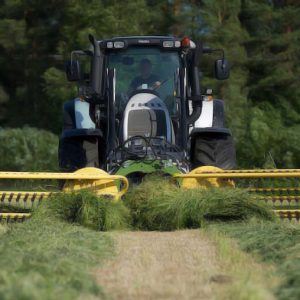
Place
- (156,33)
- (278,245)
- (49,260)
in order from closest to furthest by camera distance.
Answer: (49,260) < (278,245) < (156,33)

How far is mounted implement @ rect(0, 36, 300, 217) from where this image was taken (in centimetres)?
995

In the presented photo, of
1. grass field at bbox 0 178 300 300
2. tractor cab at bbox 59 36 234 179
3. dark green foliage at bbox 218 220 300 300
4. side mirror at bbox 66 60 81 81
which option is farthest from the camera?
side mirror at bbox 66 60 81 81

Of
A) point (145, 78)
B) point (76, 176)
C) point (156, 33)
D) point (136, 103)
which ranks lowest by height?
point (76, 176)

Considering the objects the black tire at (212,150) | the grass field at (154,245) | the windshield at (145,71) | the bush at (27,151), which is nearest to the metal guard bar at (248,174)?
the grass field at (154,245)

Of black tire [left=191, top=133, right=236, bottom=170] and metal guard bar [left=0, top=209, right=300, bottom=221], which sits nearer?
metal guard bar [left=0, top=209, right=300, bottom=221]

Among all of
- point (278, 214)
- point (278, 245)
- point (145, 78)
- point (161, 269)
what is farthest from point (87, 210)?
point (145, 78)

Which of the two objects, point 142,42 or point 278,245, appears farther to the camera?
point 142,42

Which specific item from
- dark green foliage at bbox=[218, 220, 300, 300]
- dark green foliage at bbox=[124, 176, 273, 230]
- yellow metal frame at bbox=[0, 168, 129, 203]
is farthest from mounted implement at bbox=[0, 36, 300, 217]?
dark green foliage at bbox=[218, 220, 300, 300]

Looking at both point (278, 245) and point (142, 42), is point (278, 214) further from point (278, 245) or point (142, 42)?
point (142, 42)

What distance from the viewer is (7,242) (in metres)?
6.25

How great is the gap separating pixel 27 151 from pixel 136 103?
13.4m

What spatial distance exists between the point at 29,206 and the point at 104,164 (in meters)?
1.22

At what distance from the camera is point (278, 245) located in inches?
246

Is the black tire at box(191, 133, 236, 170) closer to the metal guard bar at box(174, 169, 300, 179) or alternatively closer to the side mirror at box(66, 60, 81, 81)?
the metal guard bar at box(174, 169, 300, 179)
